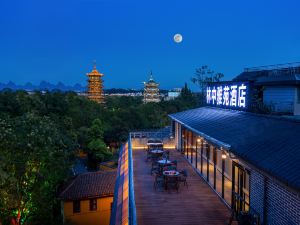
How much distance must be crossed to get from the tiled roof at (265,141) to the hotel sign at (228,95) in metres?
1.68

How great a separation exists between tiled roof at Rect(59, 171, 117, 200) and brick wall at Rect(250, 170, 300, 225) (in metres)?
19.5

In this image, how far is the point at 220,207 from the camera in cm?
1213

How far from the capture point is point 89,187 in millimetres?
28109

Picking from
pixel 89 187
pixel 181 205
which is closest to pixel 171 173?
pixel 181 205

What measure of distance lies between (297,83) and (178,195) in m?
13.6

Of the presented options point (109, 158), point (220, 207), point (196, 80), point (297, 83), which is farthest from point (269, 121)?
point (196, 80)

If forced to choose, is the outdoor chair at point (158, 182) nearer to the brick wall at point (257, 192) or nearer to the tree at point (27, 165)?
the brick wall at point (257, 192)

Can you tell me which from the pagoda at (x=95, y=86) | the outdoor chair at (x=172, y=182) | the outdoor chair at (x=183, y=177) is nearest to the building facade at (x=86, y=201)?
the outdoor chair at (x=183, y=177)

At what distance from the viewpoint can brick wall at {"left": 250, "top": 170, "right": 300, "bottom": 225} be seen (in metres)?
7.71

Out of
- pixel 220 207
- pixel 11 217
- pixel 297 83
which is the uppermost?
pixel 297 83

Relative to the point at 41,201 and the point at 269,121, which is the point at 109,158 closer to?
the point at 41,201

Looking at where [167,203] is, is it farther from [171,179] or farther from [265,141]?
[265,141]

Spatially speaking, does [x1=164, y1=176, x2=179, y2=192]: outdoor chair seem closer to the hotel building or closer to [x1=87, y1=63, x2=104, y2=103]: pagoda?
the hotel building

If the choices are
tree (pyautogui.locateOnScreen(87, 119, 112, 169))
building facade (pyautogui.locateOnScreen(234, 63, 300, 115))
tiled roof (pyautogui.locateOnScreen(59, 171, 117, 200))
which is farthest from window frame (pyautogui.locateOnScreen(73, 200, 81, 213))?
tree (pyautogui.locateOnScreen(87, 119, 112, 169))
